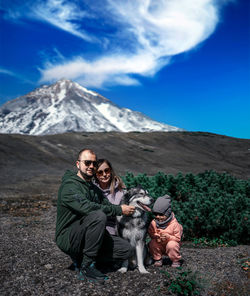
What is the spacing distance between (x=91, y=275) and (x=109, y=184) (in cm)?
157

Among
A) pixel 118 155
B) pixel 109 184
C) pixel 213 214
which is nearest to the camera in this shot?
pixel 109 184

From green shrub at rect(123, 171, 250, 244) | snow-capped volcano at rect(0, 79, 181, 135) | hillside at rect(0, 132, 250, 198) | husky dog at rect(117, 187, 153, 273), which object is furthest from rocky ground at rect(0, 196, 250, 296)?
snow-capped volcano at rect(0, 79, 181, 135)

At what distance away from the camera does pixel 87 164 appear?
4512mm

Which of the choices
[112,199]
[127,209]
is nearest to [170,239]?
[127,209]

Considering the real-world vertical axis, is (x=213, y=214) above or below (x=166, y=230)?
above

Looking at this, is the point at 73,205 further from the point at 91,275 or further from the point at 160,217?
the point at 160,217

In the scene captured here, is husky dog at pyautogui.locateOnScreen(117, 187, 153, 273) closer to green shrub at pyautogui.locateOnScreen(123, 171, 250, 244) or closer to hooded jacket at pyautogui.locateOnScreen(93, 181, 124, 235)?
hooded jacket at pyautogui.locateOnScreen(93, 181, 124, 235)

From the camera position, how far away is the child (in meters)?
4.64

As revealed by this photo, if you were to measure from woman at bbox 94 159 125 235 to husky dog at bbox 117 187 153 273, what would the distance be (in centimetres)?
48

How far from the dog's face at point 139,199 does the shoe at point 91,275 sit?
1.08 metres

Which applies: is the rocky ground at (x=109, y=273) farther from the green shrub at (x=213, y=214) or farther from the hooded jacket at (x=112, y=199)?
the hooded jacket at (x=112, y=199)

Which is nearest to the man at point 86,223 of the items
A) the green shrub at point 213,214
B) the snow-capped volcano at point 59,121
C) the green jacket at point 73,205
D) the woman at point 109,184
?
the green jacket at point 73,205

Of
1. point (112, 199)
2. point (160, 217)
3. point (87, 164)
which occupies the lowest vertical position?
point (160, 217)

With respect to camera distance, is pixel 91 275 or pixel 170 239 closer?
pixel 91 275
